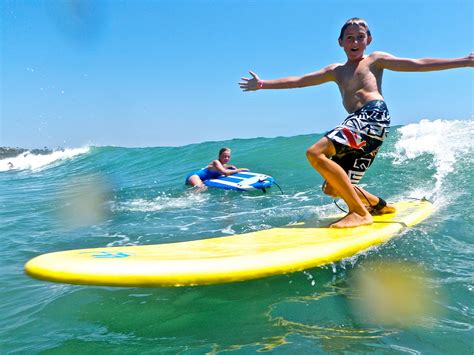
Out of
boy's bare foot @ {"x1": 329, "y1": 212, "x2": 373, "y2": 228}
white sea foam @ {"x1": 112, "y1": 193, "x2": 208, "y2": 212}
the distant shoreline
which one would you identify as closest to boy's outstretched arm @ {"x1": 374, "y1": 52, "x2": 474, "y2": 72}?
boy's bare foot @ {"x1": 329, "y1": 212, "x2": 373, "y2": 228}

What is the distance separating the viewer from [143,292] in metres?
2.77

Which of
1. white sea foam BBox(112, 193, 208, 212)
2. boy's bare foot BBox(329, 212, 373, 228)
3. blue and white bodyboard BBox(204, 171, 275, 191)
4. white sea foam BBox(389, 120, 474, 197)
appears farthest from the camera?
blue and white bodyboard BBox(204, 171, 275, 191)

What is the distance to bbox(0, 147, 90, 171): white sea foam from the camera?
2359 centimetres

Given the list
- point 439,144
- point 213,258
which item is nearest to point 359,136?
point 213,258

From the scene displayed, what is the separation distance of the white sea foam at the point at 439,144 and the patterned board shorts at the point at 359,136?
243 centimetres

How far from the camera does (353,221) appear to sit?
3.63 metres

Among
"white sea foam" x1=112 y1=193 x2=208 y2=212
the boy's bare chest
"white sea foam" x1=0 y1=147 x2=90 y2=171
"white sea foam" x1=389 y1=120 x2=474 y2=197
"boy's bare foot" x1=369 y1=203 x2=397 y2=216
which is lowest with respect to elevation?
"boy's bare foot" x1=369 y1=203 x2=397 y2=216

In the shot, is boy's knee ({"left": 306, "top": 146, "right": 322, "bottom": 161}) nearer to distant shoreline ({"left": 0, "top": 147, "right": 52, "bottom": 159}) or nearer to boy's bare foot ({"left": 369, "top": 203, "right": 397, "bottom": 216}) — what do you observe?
boy's bare foot ({"left": 369, "top": 203, "right": 397, "bottom": 216})

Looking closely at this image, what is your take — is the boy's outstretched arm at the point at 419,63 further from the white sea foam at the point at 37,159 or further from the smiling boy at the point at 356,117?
the white sea foam at the point at 37,159

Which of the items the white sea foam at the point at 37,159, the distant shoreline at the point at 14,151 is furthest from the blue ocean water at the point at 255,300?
the distant shoreline at the point at 14,151

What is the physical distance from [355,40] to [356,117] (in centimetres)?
72

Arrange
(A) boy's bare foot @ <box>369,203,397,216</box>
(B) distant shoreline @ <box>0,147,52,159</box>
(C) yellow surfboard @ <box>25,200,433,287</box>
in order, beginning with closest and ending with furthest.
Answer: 1. (C) yellow surfboard @ <box>25,200,433,287</box>
2. (A) boy's bare foot @ <box>369,203,397,216</box>
3. (B) distant shoreline @ <box>0,147,52,159</box>

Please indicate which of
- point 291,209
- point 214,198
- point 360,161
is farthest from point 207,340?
point 214,198

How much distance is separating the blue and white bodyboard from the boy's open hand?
409cm
